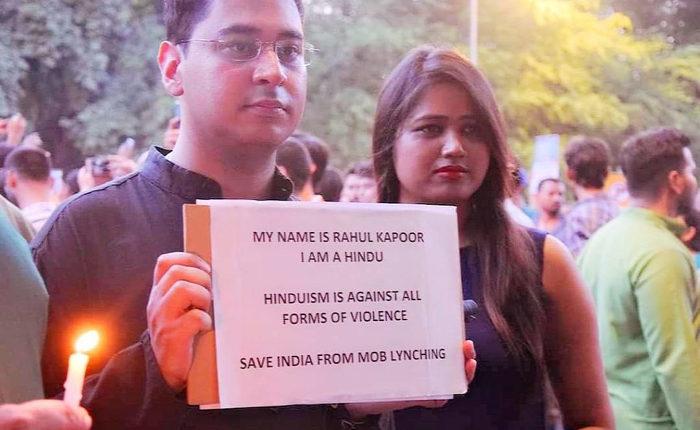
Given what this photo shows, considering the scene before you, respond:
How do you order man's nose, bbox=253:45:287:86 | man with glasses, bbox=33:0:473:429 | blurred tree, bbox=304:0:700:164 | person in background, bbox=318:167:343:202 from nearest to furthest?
man with glasses, bbox=33:0:473:429 → man's nose, bbox=253:45:287:86 → person in background, bbox=318:167:343:202 → blurred tree, bbox=304:0:700:164

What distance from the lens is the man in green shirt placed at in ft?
7.21

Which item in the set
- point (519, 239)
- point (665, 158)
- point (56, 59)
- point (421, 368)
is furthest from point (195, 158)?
point (56, 59)

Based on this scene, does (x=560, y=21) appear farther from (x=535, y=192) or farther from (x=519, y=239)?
(x=519, y=239)

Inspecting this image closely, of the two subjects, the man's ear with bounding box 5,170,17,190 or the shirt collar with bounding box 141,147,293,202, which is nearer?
the shirt collar with bounding box 141,147,293,202

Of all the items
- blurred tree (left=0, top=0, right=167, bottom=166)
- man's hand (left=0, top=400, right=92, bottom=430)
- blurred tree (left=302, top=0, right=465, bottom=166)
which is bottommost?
man's hand (left=0, top=400, right=92, bottom=430)

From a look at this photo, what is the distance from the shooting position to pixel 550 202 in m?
4.45

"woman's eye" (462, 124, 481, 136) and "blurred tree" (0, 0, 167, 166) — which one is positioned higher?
"blurred tree" (0, 0, 167, 166)

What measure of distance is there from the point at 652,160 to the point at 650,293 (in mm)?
500

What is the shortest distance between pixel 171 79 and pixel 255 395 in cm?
50

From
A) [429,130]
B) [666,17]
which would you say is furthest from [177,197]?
[666,17]

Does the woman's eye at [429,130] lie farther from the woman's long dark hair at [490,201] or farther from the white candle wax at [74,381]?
the white candle wax at [74,381]

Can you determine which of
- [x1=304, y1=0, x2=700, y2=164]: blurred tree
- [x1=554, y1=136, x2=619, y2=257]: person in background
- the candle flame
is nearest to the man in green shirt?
[x1=554, y1=136, x2=619, y2=257]: person in background

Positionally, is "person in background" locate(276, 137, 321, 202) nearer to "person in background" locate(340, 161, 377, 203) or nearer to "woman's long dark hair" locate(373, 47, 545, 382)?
"person in background" locate(340, 161, 377, 203)

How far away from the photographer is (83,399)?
1.04 m
